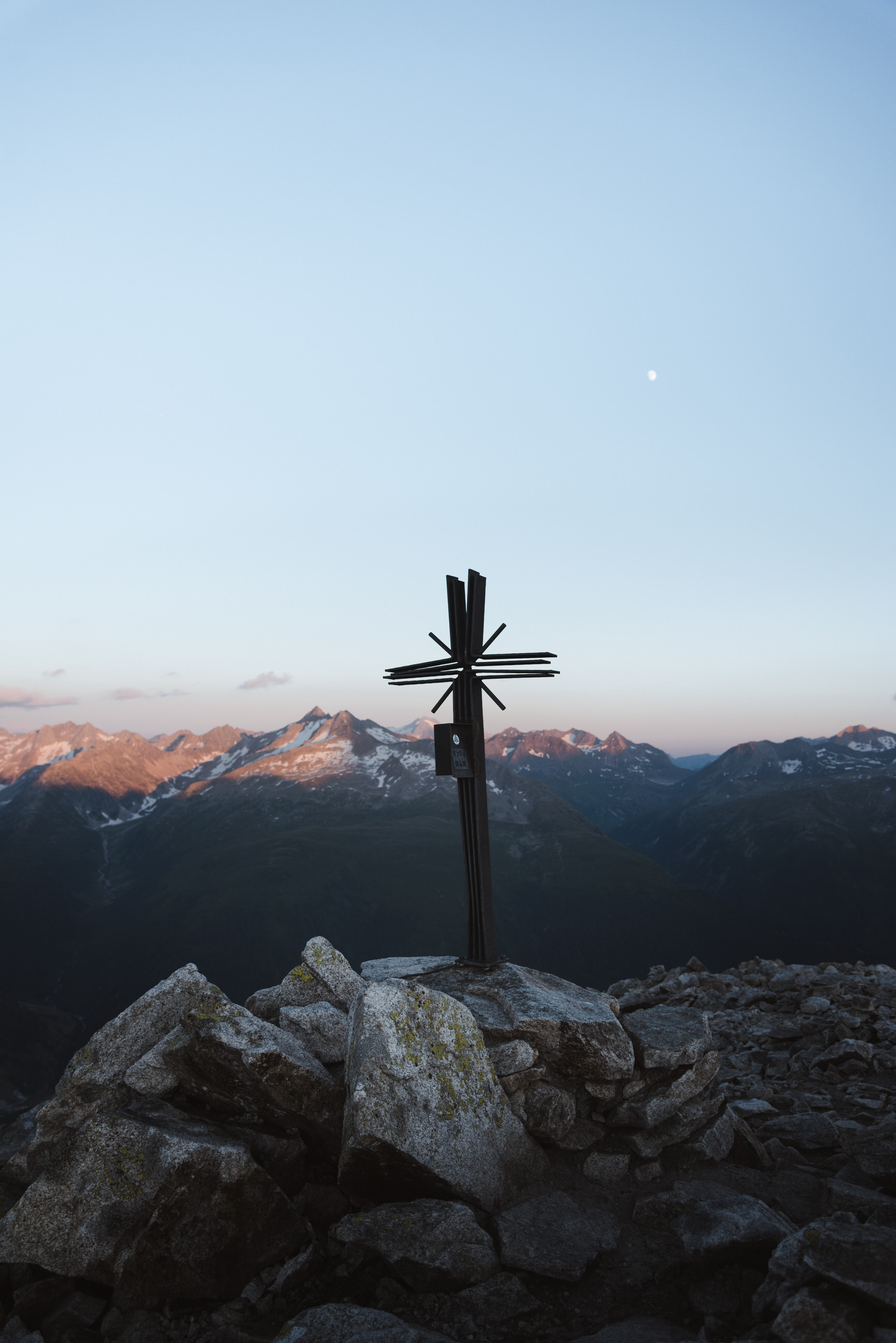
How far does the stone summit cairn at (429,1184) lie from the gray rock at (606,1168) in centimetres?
3

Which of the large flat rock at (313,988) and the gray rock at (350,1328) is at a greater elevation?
the large flat rock at (313,988)

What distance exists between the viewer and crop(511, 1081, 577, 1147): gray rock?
453 inches

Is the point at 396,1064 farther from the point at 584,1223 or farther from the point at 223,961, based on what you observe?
the point at 223,961

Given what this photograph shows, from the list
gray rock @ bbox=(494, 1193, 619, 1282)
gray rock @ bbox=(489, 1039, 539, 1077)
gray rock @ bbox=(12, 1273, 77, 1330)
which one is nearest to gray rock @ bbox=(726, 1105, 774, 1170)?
gray rock @ bbox=(494, 1193, 619, 1282)

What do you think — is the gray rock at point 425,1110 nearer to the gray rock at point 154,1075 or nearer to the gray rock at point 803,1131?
the gray rock at point 154,1075

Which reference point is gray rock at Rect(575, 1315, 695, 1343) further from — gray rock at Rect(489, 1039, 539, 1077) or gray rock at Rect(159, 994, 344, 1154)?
gray rock at Rect(159, 994, 344, 1154)

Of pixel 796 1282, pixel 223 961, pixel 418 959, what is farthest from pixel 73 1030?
pixel 796 1282

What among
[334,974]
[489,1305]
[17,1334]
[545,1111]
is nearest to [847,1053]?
[545,1111]

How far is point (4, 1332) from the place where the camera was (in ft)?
28.7

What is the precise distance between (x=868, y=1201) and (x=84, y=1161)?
1106cm

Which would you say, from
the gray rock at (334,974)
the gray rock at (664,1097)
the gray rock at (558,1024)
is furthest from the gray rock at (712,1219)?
the gray rock at (334,974)

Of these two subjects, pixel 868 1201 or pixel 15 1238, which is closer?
pixel 15 1238

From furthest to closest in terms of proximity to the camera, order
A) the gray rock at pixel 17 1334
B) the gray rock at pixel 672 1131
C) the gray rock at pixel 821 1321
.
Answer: the gray rock at pixel 672 1131 < the gray rock at pixel 17 1334 < the gray rock at pixel 821 1321

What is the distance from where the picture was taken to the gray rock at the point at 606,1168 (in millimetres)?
11242
